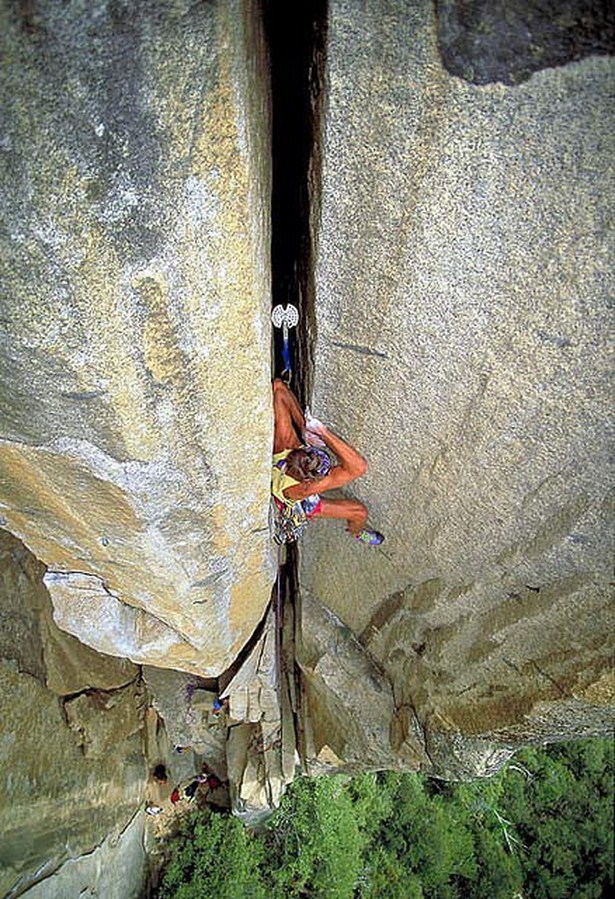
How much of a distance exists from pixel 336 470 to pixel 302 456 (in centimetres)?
18

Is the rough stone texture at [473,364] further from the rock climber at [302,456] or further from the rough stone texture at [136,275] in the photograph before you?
the rough stone texture at [136,275]

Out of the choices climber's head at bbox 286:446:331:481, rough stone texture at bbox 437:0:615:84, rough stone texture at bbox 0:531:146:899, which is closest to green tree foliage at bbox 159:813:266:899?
rough stone texture at bbox 0:531:146:899

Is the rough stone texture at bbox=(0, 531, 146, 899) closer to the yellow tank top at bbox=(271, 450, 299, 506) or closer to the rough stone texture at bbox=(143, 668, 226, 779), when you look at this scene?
the rough stone texture at bbox=(143, 668, 226, 779)

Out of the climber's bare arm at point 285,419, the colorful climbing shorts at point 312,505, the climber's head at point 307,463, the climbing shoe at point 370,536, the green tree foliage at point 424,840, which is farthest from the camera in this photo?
the green tree foliage at point 424,840

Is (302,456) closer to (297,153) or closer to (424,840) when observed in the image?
(297,153)

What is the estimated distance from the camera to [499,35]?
1.22 metres

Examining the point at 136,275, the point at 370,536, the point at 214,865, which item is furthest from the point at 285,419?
the point at 214,865

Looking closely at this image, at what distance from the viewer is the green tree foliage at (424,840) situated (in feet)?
17.1

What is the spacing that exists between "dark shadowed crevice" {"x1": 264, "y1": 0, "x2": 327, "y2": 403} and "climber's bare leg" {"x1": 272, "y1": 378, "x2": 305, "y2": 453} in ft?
0.26

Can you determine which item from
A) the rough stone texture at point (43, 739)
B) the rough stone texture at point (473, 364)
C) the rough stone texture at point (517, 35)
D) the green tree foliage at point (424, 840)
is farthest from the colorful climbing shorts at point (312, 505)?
the green tree foliage at point (424, 840)

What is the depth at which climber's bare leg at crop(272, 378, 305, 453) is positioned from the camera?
7.08 feet

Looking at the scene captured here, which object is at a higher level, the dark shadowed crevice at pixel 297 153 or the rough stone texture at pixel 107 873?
the dark shadowed crevice at pixel 297 153

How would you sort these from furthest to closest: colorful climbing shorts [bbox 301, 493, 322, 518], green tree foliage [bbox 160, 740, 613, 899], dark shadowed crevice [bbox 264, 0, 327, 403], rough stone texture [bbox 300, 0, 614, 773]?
green tree foliage [bbox 160, 740, 613, 899] < colorful climbing shorts [bbox 301, 493, 322, 518] < dark shadowed crevice [bbox 264, 0, 327, 403] < rough stone texture [bbox 300, 0, 614, 773]

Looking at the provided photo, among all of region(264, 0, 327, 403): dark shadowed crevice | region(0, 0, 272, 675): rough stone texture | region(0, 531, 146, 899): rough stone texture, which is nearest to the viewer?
region(0, 0, 272, 675): rough stone texture
